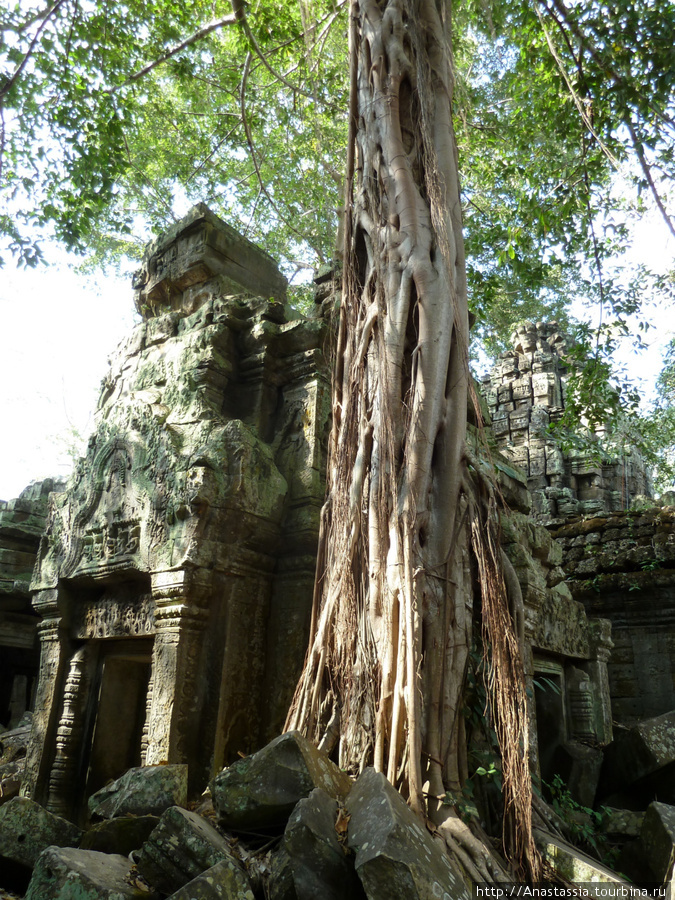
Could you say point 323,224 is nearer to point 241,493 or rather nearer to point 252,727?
point 241,493

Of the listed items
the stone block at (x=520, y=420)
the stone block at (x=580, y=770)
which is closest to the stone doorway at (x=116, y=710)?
the stone block at (x=580, y=770)

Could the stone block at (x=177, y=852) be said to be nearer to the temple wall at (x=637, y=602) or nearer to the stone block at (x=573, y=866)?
the stone block at (x=573, y=866)

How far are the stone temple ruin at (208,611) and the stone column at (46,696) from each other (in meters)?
0.01

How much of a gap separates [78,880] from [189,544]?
1.62 m

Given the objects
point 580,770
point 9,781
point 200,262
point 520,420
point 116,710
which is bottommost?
point 9,781

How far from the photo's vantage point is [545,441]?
31.3 feet

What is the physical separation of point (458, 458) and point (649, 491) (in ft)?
26.1

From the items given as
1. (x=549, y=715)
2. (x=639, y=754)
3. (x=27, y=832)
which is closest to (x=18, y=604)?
(x=27, y=832)

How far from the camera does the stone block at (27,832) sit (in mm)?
2438

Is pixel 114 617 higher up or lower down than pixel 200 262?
lower down

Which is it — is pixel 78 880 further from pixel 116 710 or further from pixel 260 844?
pixel 116 710

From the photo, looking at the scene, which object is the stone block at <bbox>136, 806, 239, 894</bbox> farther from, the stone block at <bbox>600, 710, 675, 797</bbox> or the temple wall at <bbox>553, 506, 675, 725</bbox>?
the temple wall at <bbox>553, 506, 675, 725</bbox>

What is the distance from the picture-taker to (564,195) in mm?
5328

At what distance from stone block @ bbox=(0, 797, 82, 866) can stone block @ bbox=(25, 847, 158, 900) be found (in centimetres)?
51
